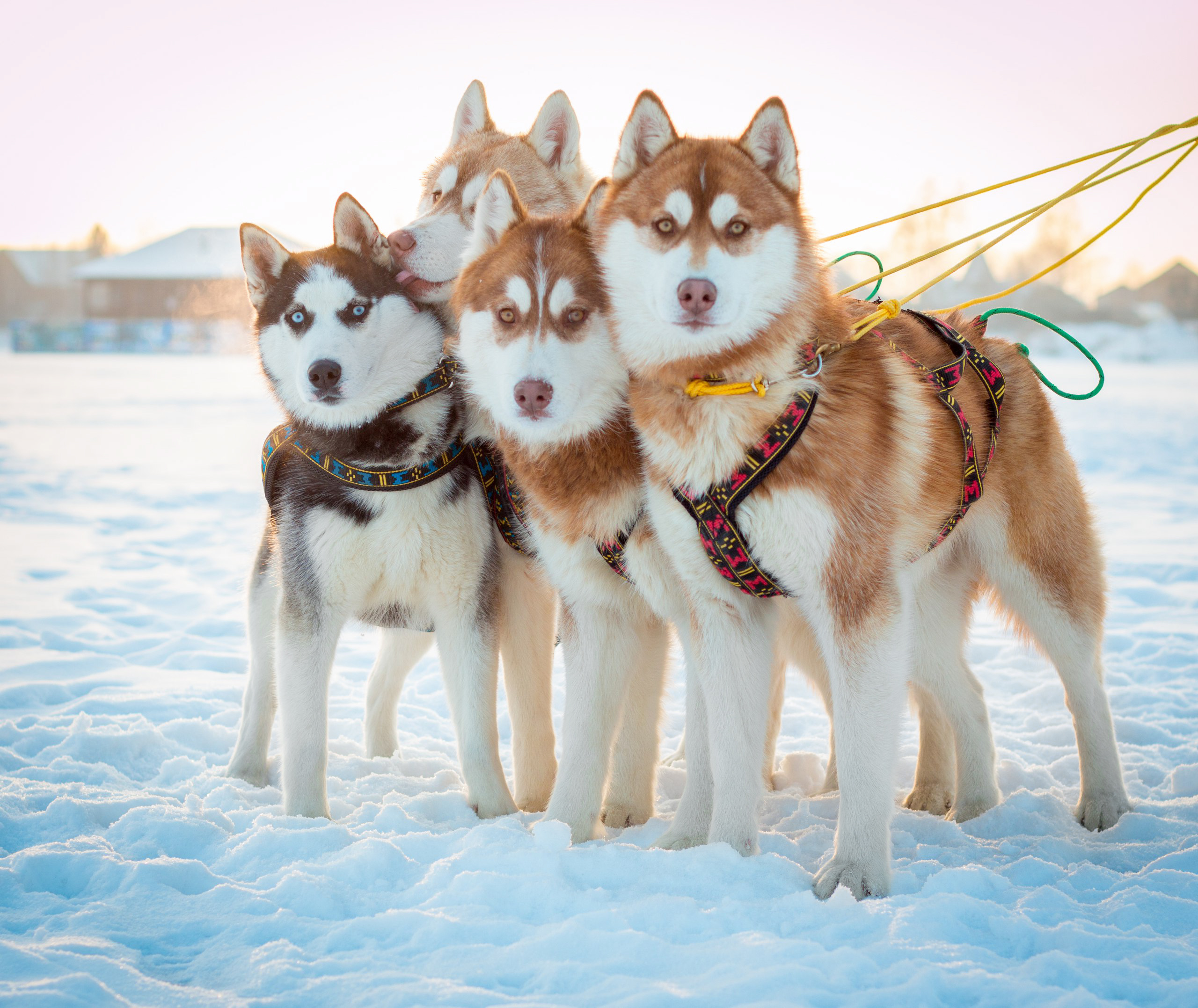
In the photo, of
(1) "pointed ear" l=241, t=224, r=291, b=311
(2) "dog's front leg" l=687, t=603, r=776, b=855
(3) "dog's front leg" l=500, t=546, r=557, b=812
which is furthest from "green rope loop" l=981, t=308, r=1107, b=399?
(1) "pointed ear" l=241, t=224, r=291, b=311

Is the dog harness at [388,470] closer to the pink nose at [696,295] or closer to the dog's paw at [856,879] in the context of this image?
the pink nose at [696,295]

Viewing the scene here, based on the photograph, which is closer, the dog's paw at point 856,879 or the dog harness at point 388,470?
the dog's paw at point 856,879

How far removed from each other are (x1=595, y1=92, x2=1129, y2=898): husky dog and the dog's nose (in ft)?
3.22

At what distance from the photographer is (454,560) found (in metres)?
3.35

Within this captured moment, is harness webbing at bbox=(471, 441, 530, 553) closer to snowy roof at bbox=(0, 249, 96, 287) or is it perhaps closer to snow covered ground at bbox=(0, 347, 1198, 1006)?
snow covered ground at bbox=(0, 347, 1198, 1006)

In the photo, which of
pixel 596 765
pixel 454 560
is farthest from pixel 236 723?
pixel 596 765

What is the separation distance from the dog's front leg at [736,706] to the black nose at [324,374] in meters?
1.48

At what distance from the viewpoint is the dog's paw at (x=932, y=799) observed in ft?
12.4

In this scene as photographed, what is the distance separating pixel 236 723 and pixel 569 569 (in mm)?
2247

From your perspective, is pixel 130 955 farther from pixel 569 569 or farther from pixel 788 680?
pixel 788 680

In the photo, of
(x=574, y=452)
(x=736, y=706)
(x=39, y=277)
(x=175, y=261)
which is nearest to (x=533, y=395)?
(x=574, y=452)

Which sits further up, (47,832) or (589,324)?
(589,324)

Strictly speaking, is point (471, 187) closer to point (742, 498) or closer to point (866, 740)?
point (742, 498)

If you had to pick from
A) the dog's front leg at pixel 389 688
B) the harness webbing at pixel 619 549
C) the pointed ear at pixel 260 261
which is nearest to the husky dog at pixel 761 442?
the harness webbing at pixel 619 549
